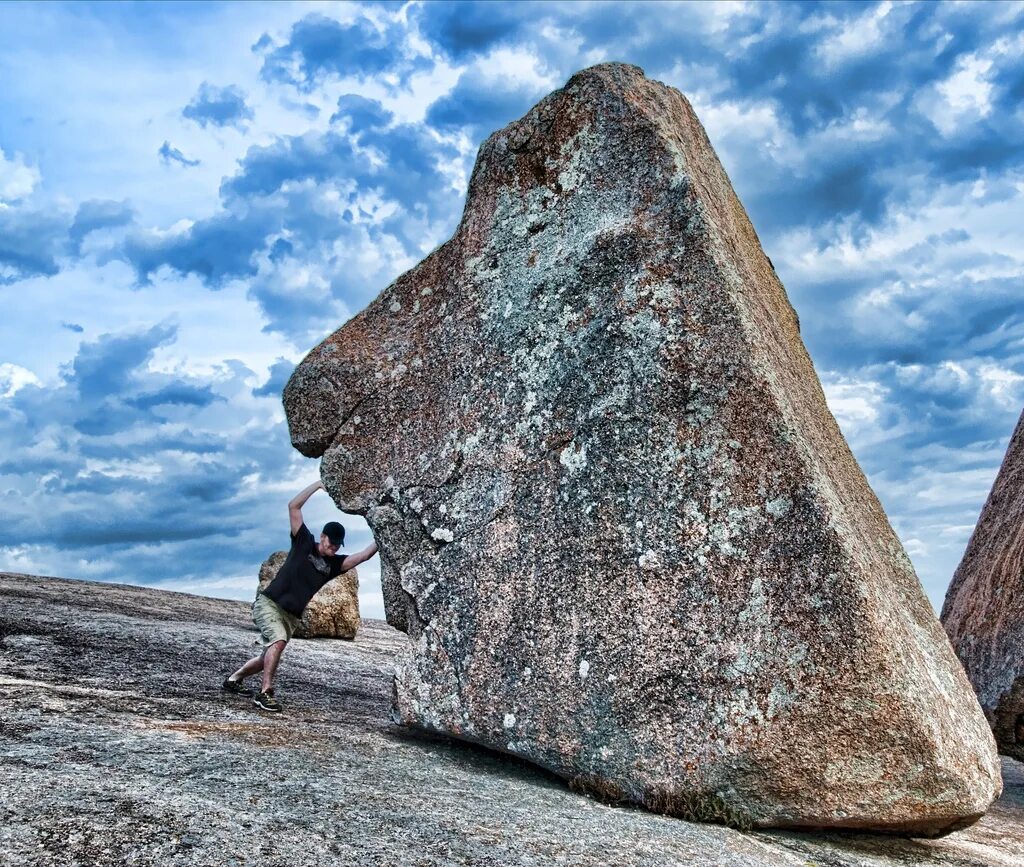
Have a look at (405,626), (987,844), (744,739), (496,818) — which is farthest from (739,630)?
(987,844)

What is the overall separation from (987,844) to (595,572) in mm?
4171

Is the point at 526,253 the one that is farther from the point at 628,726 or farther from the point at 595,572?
the point at 628,726

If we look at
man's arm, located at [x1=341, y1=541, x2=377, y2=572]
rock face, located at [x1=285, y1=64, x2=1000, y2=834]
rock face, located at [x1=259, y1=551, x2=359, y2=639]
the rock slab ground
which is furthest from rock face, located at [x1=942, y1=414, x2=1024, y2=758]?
rock face, located at [x1=259, y1=551, x2=359, y2=639]

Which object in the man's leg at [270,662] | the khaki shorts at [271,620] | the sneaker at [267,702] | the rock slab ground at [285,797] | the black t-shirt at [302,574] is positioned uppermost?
the black t-shirt at [302,574]

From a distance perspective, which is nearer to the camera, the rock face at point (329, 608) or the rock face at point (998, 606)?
the rock face at point (998, 606)

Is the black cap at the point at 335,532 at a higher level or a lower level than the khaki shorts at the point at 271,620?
higher

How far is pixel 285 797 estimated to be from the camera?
571cm

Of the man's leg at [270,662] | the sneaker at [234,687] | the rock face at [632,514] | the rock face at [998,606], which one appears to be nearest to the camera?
the rock face at [632,514]

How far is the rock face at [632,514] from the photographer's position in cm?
679

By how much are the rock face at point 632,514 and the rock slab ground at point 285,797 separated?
1.47 ft

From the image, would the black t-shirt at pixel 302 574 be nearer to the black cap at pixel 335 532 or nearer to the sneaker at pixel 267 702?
the black cap at pixel 335 532

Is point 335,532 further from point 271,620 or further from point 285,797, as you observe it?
point 285,797

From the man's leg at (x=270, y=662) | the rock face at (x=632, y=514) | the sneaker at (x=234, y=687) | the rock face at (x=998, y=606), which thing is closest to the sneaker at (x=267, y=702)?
the man's leg at (x=270, y=662)

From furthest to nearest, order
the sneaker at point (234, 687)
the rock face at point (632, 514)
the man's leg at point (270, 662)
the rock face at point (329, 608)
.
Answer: the rock face at point (329, 608)
the sneaker at point (234, 687)
the man's leg at point (270, 662)
the rock face at point (632, 514)
